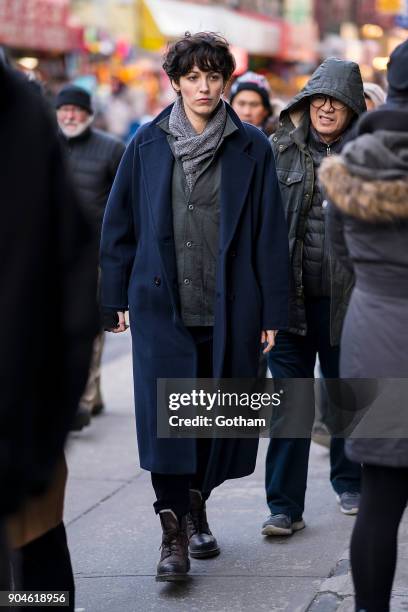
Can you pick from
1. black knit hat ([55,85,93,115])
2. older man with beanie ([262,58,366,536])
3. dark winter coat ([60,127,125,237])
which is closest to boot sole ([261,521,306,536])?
older man with beanie ([262,58,366,536])

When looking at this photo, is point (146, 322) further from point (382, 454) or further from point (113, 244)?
point (382, 454)

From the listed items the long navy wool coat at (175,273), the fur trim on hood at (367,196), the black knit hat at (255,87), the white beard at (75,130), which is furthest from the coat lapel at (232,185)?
the white beard at (75,130)

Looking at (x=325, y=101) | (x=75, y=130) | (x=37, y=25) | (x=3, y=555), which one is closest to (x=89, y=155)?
(x=75, y=130)

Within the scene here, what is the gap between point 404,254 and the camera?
3.59 metres

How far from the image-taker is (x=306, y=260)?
543cm

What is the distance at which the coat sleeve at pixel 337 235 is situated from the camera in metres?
3.82

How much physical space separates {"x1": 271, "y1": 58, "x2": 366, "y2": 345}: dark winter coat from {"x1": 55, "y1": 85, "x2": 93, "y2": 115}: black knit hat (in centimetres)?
292

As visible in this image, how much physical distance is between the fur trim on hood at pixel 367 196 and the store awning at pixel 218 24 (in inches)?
952

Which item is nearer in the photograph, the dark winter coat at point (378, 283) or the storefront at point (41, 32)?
the dark winter coat at point (378, 283)

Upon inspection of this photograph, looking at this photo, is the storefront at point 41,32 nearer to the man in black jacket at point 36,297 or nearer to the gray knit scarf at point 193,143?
the gray knit scarf at point 193,143

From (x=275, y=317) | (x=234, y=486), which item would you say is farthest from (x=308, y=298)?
(x=234, y=486)

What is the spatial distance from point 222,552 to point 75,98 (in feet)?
12.6

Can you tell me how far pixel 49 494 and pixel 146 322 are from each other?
1589 mm

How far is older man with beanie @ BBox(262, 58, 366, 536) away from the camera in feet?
17.7
